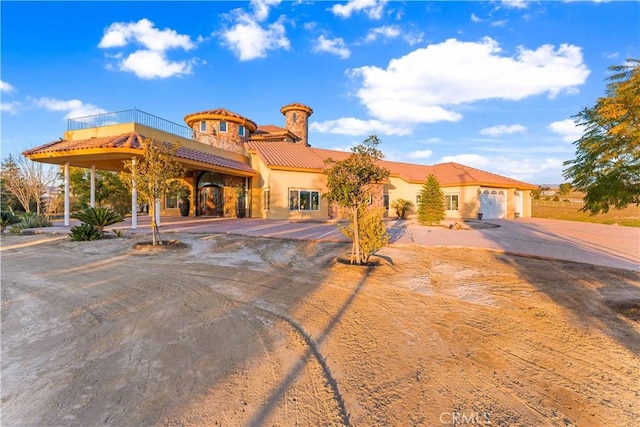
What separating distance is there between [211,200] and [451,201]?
65.0 ft

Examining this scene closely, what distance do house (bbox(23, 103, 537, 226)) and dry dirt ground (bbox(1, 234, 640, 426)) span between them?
10.0 m

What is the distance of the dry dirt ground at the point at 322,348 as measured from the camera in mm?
2561

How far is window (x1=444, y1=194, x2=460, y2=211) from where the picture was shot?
988 inches

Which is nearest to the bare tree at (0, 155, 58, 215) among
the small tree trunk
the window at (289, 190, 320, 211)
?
the window at (289, 190, 320, 211)

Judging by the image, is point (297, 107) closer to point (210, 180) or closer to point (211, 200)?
point (210, 180)

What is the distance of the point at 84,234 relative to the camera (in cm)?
1135

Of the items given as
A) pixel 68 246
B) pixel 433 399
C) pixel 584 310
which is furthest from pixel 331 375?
pixel 68 246

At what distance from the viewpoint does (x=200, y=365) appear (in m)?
3.24

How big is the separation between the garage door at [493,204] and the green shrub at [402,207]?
567 cm

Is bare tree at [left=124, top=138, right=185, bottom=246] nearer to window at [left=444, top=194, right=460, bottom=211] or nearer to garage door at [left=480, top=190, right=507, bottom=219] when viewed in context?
window at [left=444, top=194, right=460, bottom=211]

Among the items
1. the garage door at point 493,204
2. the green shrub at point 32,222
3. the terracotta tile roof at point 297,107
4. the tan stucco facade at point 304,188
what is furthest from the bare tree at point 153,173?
the terracotta tile roof at point 297,107

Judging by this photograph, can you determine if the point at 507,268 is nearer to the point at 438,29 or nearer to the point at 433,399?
the point at 433,399

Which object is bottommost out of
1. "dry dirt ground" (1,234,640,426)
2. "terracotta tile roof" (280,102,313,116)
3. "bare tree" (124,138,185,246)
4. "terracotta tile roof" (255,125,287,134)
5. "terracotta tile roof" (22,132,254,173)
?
"dry dirt ground" (1,234,640,426)

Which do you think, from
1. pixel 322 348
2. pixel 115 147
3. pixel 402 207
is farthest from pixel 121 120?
pixel 402 207
